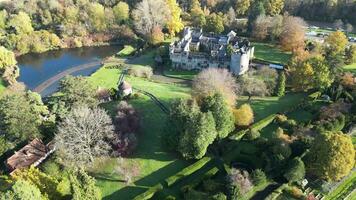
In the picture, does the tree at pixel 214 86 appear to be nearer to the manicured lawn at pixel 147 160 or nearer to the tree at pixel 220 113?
the tree at pixel 220 113

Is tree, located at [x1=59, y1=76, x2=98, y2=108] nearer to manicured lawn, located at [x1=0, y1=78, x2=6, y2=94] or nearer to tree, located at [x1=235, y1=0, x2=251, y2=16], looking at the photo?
manicured lawn, located at [x1=0, y1=78, x2=6, y2=94]

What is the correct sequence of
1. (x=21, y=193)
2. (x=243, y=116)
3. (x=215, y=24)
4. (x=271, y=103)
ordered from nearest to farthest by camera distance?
(x=21, y=193)
(x=243, y=116)
(x=271, y=103)
(x=215, y=24)

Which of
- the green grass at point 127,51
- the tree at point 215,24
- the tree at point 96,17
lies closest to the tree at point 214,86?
the green grass at point 127,51

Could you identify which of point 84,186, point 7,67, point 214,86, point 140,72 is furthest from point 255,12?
point 84,186

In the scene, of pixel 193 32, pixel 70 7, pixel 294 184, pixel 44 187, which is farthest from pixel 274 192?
pixel 70 7

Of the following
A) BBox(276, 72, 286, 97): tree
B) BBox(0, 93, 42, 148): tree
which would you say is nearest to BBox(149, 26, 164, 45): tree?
BBox(276, 72, 286, 97): tree

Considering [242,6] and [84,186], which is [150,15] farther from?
[84,186]
